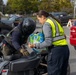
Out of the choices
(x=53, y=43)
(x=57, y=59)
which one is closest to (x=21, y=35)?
(x=53, y=43)

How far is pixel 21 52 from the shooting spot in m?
5.48

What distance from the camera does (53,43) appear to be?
515 centimetres

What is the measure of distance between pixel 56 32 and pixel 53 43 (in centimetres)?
20

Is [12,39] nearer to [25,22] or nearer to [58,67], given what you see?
[25,22]

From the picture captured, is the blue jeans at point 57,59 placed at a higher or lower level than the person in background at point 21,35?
lower

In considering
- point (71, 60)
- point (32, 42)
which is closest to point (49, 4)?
point (71, 60)

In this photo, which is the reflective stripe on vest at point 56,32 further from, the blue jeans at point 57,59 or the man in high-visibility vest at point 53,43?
the blue jeans at point 57,59

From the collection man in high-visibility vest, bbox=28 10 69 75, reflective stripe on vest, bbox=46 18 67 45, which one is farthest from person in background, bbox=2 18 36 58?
reflective stripe on vest, bbox=46 18 67 45

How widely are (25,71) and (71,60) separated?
17.1ft

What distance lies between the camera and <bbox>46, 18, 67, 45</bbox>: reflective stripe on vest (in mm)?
5090

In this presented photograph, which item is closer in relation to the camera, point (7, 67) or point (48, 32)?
point (7, 67)

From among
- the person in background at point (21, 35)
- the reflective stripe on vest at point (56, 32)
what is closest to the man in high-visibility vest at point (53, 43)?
the reflective stripe on vest at point (56, 32)

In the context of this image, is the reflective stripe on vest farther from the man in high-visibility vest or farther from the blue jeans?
the blue jeans

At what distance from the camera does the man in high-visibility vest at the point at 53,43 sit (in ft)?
16.6
